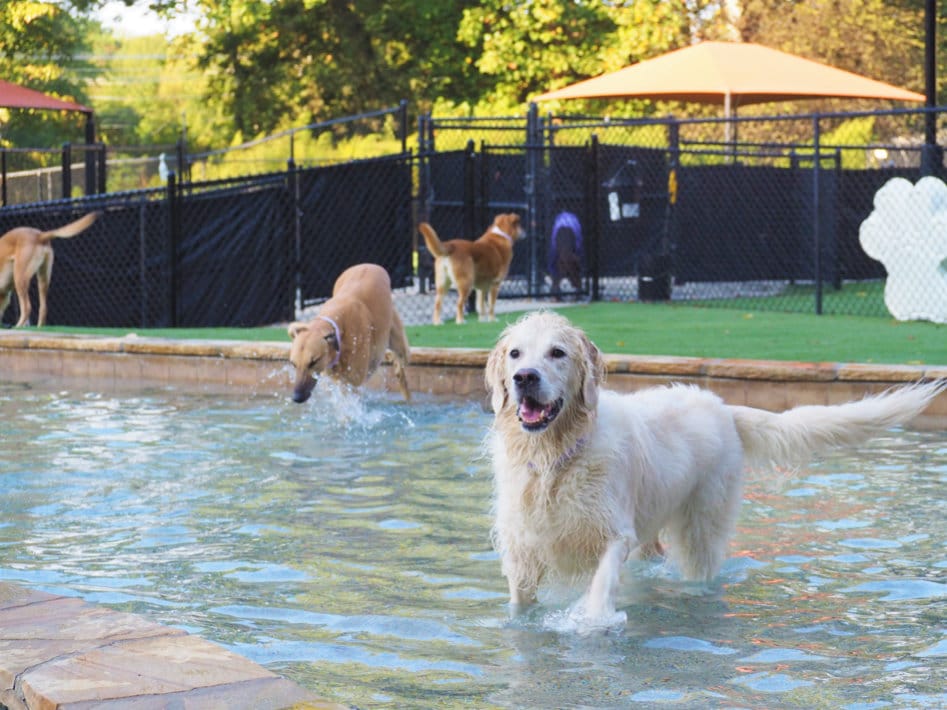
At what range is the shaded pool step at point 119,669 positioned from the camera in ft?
10.7

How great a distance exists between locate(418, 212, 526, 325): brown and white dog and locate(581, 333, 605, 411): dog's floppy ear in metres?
9.11

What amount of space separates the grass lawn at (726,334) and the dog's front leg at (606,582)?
5.71 meters

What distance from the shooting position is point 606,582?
15.5 ft

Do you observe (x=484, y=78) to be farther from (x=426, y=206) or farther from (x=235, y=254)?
(x=235, y=254)

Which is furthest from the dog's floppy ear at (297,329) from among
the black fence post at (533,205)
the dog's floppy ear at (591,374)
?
the black fence post at (533,205)

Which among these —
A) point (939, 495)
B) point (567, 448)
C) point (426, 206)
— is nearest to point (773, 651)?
point (567, 448)

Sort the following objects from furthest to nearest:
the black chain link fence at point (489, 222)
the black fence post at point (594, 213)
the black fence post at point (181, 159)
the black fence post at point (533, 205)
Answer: the black fence post at point (181, 159) < the black fence post at point (533, 205) < the black fence post at point (594, 213) < the black chain link fence at point (489, 222)

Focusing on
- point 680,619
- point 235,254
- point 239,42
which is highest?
point 239,42

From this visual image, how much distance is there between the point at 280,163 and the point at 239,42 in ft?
10.5

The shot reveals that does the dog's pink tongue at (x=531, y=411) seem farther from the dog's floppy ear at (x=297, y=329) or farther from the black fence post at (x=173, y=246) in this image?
the black fence post at (x=173, y=246)

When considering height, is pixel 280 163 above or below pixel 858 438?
above

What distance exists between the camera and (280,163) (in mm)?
35188

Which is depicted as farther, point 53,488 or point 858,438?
point 53,488

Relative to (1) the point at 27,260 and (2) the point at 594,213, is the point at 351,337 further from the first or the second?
(2) the point at 594,213
